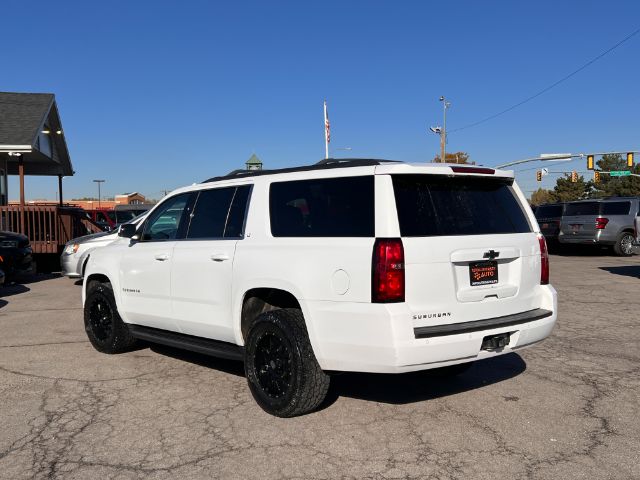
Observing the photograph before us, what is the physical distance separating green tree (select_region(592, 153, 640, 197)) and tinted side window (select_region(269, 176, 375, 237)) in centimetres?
8466

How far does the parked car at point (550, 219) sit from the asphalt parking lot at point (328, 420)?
46.5 ft

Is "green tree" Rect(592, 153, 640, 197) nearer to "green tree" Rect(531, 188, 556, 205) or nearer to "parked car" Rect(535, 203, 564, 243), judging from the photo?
"green tree" Rect(531, 188, 556, 205)

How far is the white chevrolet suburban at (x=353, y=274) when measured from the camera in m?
3.87

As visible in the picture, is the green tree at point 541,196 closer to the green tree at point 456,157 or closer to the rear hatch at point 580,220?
the green tree at point 456,157

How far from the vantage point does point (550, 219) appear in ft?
67.7

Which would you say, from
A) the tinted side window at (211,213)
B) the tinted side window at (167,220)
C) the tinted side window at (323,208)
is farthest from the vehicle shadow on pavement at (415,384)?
the tinted side window at (167,220)

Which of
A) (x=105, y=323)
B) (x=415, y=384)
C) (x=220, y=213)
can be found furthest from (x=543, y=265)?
(x=105, y=323)

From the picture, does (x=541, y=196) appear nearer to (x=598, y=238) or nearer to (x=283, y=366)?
(x=598, y=238)

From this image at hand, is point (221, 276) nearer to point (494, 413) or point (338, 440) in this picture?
point (338, 440)

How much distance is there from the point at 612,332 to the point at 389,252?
16.5ft

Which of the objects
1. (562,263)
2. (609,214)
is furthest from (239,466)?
(609,214)

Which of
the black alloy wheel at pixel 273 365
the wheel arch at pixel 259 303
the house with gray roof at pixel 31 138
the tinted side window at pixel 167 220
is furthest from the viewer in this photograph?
the house with gray roof at pixel 31 138

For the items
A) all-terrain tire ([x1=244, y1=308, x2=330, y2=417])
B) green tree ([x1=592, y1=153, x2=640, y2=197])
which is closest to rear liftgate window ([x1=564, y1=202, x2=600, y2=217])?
all-terrain tire ([x1=244, y1=308, x2=330, y2=417])

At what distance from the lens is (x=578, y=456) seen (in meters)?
3.75
